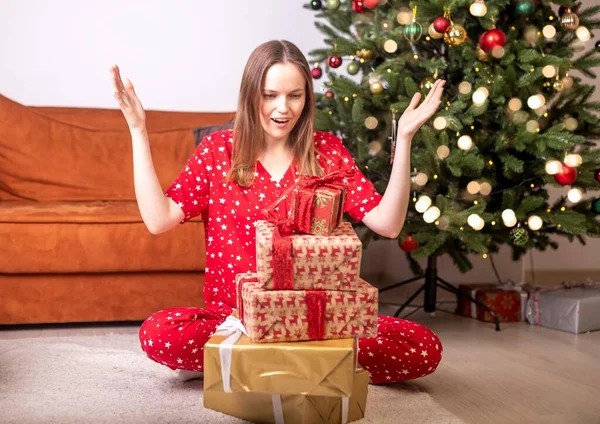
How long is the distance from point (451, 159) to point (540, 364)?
2.43 feet

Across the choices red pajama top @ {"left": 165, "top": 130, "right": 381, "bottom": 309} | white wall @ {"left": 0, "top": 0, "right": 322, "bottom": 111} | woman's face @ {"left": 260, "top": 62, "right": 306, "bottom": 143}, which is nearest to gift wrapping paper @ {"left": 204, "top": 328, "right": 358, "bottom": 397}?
red pajama top @ {"left": 165, "top": 130, "right": 381, "bottom": 309}

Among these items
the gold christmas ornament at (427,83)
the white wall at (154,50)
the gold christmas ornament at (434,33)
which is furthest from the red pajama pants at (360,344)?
the white wall at (154,50)

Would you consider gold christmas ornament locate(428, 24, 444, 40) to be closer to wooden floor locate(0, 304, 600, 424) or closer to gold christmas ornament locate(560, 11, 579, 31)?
gold christmas ornament locate(560, 11, 579, 31)

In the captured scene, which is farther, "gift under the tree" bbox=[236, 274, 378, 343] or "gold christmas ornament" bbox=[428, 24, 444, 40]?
"gold christmas ornament" bbox=[428, 24, 444, 40]

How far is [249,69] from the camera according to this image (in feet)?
6.11

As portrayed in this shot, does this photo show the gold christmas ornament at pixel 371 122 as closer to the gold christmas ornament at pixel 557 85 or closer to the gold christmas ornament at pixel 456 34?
the gold christmas ornament at pixel 456 34

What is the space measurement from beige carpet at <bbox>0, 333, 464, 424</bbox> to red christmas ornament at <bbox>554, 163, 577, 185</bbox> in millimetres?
982

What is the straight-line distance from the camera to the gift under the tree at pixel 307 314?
1.49 m

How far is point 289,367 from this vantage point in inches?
58.0

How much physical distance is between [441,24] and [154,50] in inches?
63.6

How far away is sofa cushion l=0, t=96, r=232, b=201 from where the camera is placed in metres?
3.22

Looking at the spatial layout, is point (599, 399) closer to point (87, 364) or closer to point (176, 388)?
point (176, 388)

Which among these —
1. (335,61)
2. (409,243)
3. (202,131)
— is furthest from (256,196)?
(202,131)

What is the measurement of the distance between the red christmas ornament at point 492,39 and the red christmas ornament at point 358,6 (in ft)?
1.77
